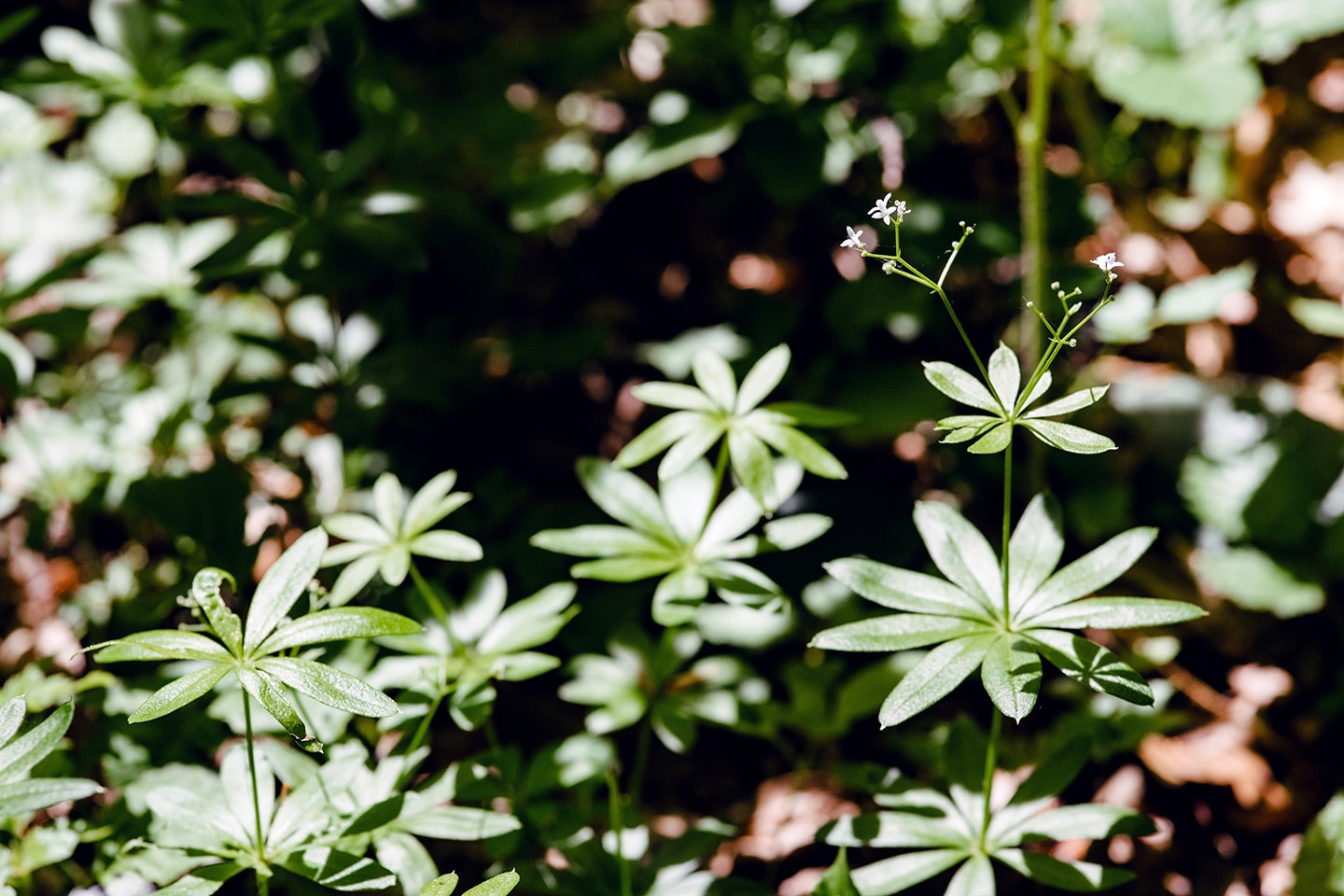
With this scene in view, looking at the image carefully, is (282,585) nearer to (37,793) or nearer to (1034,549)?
(37,793)

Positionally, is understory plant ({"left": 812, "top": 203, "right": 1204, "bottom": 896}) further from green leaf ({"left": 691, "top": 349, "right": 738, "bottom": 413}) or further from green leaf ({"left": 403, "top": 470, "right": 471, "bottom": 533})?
green leaf ({"left": 403, "top": 470, "right": 471, "bottom": 533})

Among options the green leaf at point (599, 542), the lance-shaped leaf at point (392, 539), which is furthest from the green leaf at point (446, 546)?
the green leaf at point (599, 542)

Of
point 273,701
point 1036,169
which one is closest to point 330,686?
point 273,701

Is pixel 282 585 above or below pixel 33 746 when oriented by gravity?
above

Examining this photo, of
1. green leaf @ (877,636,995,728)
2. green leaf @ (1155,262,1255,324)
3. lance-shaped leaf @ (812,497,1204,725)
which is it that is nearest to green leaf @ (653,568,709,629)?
lance-shaped leaf @ (812,497,1204,725)

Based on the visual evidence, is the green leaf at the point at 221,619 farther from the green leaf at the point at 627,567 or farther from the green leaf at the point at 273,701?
the green leaf at the point at 627,567

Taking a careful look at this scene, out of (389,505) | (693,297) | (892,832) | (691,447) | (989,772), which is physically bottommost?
(693,297)

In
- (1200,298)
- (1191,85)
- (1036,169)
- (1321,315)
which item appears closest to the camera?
(1036,169)

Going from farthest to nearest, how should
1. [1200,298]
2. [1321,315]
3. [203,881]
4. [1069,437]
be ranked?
[1321,315] → [1200,298] → [203,881] → [1069,437]
